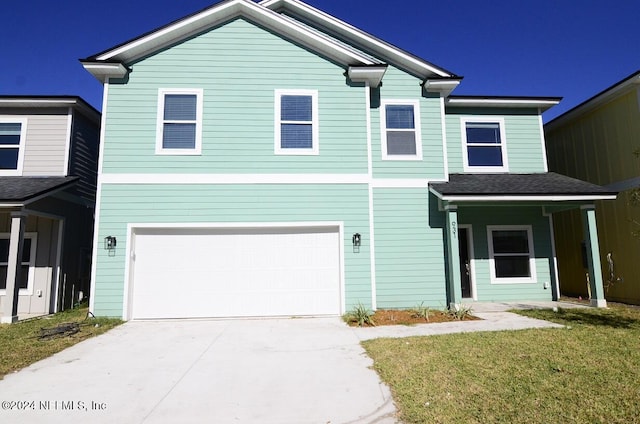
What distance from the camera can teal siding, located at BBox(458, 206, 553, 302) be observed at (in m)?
11.4

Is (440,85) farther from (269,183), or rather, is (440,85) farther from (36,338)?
(36,338)

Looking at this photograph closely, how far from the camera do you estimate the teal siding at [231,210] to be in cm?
927

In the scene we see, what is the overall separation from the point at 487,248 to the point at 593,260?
101 inches

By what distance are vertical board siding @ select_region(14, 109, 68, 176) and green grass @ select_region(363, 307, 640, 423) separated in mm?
10414

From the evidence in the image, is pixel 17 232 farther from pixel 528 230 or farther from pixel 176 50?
pixel 528 230

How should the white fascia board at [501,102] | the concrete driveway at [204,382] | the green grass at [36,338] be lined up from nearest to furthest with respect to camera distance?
the concrete driveway at [204,382] < the green grass at [36,338] < the white fascia board at [501,102]

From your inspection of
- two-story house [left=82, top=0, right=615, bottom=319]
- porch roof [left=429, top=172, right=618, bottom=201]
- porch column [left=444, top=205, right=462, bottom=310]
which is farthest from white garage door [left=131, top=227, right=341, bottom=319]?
porch roof [left=429, top=172, right=618, bottom=201]

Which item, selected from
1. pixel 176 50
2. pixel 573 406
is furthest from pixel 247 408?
pixel 176 50

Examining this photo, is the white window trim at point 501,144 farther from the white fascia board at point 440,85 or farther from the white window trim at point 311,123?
the white window trim at point 311,123

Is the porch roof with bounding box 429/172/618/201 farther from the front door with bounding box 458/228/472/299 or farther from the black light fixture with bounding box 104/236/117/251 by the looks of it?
the black light fixture with bounding box 104/236/117/251

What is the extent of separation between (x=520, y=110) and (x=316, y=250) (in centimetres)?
809

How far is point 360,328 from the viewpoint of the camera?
26.8 ft

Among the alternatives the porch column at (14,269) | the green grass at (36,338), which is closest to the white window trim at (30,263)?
the green grass at (36,338)

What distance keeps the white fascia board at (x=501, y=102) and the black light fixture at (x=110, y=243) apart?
9998 mm
